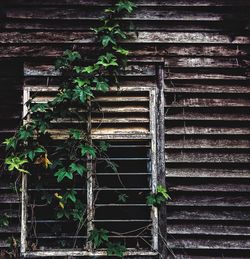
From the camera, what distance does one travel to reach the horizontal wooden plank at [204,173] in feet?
13.6

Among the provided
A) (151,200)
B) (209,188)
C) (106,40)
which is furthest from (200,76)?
(151,200)

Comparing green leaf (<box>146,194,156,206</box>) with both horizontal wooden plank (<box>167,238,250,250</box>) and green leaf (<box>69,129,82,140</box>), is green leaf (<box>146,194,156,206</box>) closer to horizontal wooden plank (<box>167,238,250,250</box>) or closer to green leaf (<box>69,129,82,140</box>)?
horizontal wooden plank (<box>167,238,250,250</box>)

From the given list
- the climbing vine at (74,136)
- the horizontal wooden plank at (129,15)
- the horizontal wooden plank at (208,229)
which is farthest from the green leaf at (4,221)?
the horizontal wooden plank at (129,15)

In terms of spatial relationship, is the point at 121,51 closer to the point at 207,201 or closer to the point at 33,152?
the point at 33,152

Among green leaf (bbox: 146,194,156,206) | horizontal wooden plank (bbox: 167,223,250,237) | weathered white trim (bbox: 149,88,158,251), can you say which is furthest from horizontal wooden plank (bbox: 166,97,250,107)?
horizontal wooden plank (bbox: 167,223,250,237)

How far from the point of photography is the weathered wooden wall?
13.5ft

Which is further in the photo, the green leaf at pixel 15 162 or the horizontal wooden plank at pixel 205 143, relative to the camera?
the horizontal wooden plank at pixel 205 143

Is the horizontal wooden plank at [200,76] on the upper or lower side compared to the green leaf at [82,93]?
upper

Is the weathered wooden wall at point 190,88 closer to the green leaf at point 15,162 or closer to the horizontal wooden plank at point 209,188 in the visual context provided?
the horizontal wooden plank at point 209,188

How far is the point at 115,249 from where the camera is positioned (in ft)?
12.7

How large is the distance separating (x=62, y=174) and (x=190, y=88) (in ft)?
5.37

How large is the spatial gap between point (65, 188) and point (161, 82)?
1.51 metres

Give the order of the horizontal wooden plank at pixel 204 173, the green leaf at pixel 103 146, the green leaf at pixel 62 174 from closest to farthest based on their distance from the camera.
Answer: the green leaf at pixel 62 174
the green leaf at pixel 103 146
the horizontal wooden plank at pixel 204 173

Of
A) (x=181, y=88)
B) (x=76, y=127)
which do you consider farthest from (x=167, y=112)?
(x=76, y=127)
